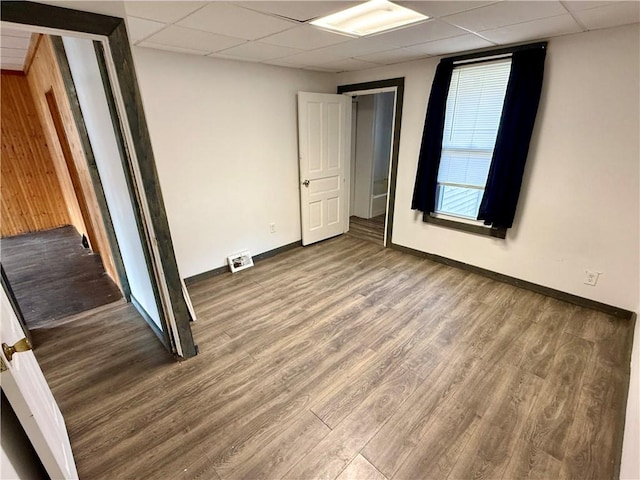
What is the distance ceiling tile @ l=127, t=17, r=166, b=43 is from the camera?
1.95 meters

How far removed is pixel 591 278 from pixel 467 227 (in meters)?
1.15

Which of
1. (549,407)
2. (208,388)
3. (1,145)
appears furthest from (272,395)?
(1,145)

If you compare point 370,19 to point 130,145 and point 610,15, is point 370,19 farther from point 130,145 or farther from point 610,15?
point 130,145

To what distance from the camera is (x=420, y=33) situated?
7.53ft

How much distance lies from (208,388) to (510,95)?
345cm

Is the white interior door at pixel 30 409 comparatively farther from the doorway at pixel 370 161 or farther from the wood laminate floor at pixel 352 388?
the doorway at pixel 370 161

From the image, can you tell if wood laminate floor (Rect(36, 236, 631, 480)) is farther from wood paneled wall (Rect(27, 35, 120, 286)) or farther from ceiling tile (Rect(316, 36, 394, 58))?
ceiling tile (Rect(316, 36, 394, 58))

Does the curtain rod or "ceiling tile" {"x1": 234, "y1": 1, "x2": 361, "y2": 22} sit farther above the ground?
"ceiling tile" {"x1": 234, "y1": 1, "x2": 361, "y2": 22}

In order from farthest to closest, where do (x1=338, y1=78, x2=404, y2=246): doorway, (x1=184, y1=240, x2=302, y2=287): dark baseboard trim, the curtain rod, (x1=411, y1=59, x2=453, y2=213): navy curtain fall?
(x1=338, y1=78, x2=404, y2=246): doorway, (x1=184, y1=240, x2=302, y2=287): dark baseboard trim, (x1=411, y1=59, x2=453, y2=213): navy curtain, the curtain rod

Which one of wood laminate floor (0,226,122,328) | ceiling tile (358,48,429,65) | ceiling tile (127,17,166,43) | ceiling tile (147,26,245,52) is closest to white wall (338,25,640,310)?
ceiling tile (358,48,429,65)

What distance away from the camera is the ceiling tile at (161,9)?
1.69m

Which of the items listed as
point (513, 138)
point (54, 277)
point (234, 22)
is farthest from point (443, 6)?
point (54, 277)

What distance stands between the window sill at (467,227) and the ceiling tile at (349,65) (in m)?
1.91

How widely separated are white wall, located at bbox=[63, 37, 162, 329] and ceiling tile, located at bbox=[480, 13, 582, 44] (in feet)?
9.13
